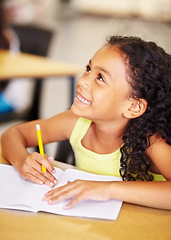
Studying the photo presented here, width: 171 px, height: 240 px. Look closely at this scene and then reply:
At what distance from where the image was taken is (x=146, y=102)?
1.03 meters

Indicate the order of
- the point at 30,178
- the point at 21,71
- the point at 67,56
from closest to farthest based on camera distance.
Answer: the point at 30,178, the point at 21,71, the point at 67,56

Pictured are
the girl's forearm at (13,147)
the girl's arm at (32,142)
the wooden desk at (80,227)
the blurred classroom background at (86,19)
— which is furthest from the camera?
the blurred classroom background at (86,19)

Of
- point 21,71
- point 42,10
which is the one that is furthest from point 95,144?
point 42,10

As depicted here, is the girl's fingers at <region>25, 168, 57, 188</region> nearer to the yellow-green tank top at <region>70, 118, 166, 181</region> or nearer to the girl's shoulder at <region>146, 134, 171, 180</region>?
the yellow-green tank top at <region>70, 118, 166, 181</region>

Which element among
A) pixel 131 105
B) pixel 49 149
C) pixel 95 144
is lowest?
pixel 49 149

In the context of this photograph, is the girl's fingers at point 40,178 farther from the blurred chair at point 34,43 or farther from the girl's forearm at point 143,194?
the blurred chair at point 34,43

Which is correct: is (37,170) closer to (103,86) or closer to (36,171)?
(36,171)

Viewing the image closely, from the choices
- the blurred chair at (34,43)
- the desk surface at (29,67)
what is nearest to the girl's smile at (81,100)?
the desk surface at (29,67)

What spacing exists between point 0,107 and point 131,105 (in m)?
1.39

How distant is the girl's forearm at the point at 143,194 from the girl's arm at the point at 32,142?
0.17 meters

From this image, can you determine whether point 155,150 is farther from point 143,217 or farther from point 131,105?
point 143,217

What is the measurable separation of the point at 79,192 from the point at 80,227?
0.32 ft

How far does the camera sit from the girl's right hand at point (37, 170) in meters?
0.93

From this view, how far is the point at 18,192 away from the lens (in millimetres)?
886
